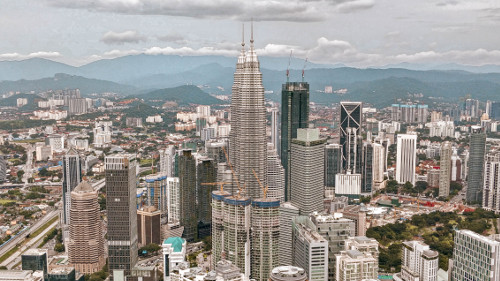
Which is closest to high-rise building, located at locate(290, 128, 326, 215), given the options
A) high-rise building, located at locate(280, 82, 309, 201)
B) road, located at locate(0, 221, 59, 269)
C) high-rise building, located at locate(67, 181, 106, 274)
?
high-rise building, located at locate(280, 82, 309, 201)

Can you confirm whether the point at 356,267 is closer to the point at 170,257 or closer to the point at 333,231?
the point at 333,231

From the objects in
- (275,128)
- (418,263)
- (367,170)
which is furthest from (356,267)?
(367,170)

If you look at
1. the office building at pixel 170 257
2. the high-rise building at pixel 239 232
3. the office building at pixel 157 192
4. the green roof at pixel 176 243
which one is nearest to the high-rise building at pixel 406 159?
the office building at pixel 157 192

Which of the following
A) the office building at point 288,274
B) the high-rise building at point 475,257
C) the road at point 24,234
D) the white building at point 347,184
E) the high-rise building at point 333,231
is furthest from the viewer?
the white building at point 347,184

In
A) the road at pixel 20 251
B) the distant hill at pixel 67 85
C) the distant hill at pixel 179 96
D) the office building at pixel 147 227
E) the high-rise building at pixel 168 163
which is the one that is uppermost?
the distant hill at pixel 67 85

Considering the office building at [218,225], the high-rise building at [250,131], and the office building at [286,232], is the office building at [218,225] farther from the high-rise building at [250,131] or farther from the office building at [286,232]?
the high-rise building at [250,131]

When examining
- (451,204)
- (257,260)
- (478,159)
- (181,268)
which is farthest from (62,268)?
(478,159)
